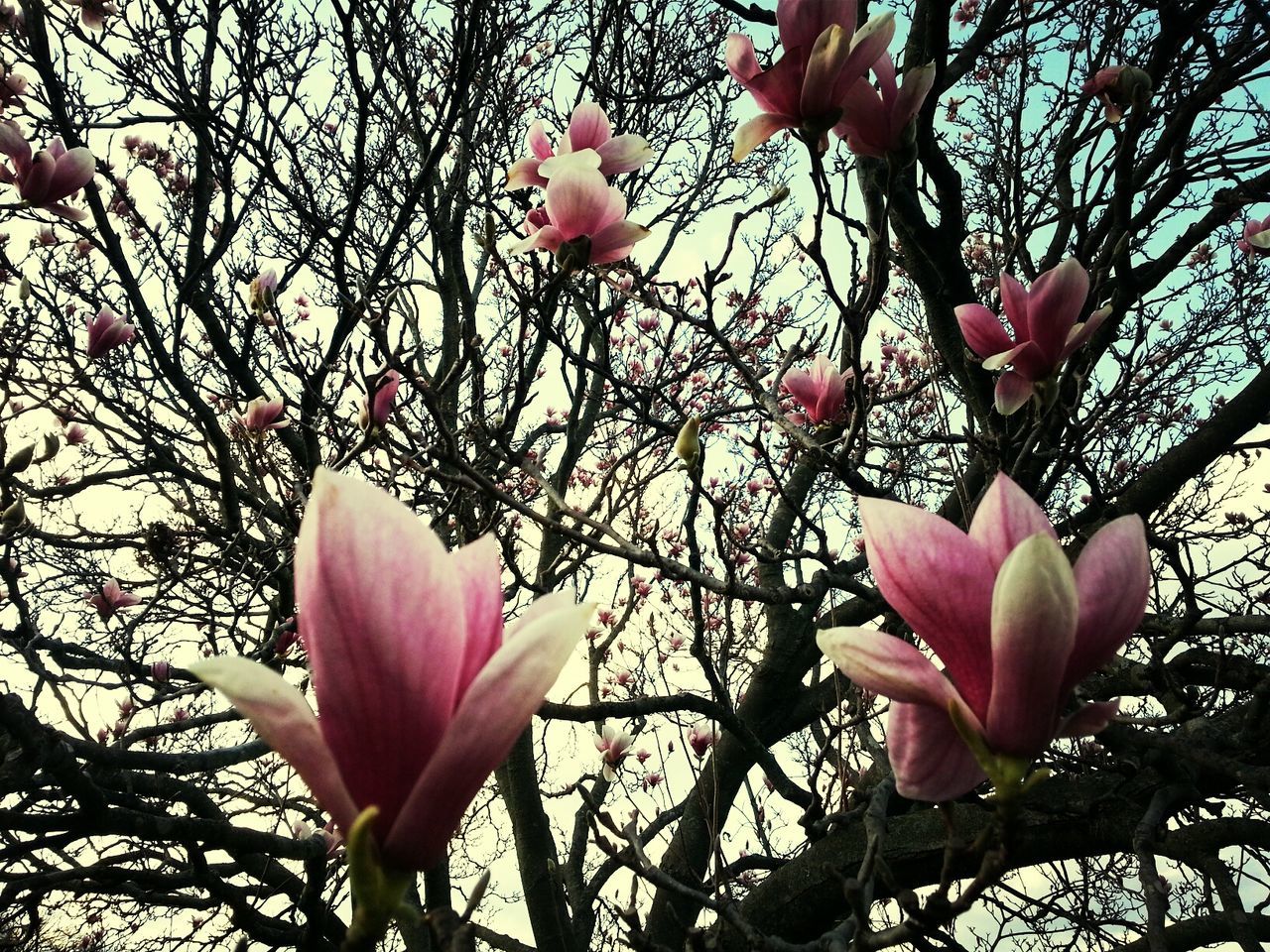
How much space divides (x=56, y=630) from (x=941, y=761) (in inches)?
185

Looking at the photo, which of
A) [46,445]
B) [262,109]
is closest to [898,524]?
[46,445]

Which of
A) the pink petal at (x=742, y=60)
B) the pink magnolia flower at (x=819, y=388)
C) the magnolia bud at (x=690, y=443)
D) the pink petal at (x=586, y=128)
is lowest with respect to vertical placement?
the magnolia bud at (x=690, y=443)

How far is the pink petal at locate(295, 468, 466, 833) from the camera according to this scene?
1.66 feet

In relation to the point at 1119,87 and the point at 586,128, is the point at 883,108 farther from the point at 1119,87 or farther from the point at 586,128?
the point at 1119,87

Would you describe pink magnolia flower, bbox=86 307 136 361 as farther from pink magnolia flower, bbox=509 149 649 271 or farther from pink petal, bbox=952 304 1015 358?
pink petal, bbox=952 304 1015 358

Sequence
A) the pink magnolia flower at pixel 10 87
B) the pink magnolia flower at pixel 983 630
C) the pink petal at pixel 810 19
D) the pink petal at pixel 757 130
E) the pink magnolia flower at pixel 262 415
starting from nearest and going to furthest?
the pink magnolia flower at pixel 983 630 → the pink petal at pixel 810 19 → the pink petal at pixel 757 130 → the pink magnolia flower at pixel 262 415 → the pink magnolia flower at pixel 10 87

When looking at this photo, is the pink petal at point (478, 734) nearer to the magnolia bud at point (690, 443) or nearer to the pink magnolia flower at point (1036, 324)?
the magnolia bud at point (690, 443)

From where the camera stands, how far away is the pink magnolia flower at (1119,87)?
2.06 m

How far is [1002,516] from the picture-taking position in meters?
0.70

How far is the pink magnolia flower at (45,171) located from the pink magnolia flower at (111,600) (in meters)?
1.84

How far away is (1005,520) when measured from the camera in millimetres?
698

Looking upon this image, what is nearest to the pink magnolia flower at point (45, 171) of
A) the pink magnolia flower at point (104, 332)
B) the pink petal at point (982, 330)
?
the pink magnolia flower at point (104, 332)

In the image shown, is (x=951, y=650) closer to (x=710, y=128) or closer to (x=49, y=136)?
(x=49, y=136)

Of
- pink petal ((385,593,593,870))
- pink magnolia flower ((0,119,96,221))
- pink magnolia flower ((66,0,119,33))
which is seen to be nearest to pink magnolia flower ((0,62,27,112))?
pink magnolia flower ((66,0,119,33))
